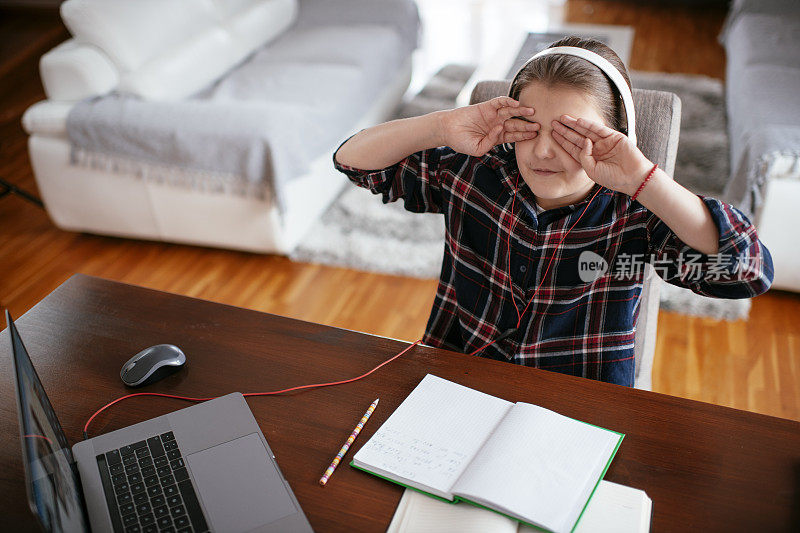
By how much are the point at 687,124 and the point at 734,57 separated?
0.41 metres

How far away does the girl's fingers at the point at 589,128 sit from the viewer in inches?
38.7

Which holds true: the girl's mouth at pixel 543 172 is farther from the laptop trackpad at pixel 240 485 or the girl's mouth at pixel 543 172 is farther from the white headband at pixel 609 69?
the laptop trackpad at pixel 240 485

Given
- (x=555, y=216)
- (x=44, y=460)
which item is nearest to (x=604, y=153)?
(x=555, y=216)

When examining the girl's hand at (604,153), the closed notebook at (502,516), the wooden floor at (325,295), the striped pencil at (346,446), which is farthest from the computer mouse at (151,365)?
the wooden floor at (325,295)

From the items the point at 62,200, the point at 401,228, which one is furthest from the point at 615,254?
the point at 62,200

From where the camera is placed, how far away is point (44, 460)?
2.42ft

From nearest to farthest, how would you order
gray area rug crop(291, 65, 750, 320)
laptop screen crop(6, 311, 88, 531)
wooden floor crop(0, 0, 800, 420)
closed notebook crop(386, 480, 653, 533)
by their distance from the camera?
1. laptop screen crop(6, 311, 88, 531)
2. closed notebook crop(386, 480, 653, 533)
3. wooden floor crop(0, 0, 800, 420)
4. gray area rug crop(291, 65, 750, 320)

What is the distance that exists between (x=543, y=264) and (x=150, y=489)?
0.69m

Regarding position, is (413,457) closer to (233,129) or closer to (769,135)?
(233,129)

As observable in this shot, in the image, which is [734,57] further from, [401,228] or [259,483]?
[259,483]

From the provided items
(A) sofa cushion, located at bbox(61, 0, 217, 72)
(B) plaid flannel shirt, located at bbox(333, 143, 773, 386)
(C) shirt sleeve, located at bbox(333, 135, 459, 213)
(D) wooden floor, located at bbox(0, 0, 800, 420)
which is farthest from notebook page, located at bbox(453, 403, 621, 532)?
(A) sofa cushion, located at bbox(61, 0, 217, 72)

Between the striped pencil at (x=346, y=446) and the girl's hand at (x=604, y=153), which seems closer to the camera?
the striped pencil at (x=346, y=446)

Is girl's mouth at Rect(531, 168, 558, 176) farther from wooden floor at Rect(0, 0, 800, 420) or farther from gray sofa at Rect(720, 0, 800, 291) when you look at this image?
gray sofa at Rect(720, 0, 800, 291)

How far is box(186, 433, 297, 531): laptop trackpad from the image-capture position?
33.0 inches
